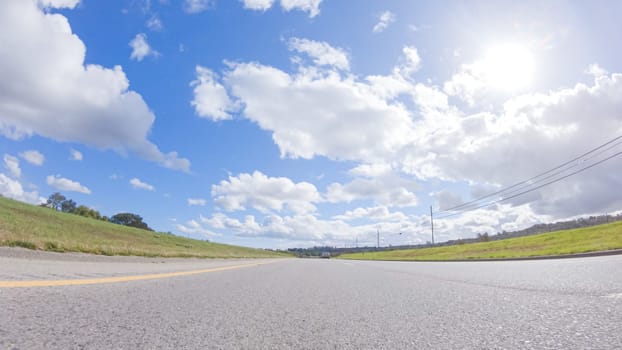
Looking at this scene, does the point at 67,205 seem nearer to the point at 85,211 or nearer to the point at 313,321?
the point at 85,211

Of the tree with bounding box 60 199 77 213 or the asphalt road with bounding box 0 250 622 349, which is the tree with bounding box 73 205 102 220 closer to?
the tree with bounding box 60 199 77 213

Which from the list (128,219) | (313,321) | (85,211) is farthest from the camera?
(128,219)

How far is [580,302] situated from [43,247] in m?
13.3

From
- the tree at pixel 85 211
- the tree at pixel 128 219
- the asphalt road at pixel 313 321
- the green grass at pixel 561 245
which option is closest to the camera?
the asphalt road at pixel 313 321

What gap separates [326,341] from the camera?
1975mm

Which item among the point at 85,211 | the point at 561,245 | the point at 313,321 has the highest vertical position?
the point at 85,211

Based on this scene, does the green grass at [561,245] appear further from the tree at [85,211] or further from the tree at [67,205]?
the tree at [67,205]

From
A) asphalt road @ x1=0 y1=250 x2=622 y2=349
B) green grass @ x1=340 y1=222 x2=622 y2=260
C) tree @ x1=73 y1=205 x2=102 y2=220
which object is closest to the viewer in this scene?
asphalt road @ x1=0 y1=250 x2=622 y2=349

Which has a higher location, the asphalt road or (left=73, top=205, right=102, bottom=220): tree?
(left=73, top=205, right=102, bottom=220): tree

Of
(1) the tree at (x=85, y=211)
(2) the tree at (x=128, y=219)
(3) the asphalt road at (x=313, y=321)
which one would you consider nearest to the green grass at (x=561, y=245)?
(3) the asphalt road at (x=313, y=321)

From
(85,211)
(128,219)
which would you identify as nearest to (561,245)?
(85,211)

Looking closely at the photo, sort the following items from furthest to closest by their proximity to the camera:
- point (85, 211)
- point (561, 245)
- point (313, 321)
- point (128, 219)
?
point (128, 219)
point (85, 211)
point (561, 245)
point (313, 321)

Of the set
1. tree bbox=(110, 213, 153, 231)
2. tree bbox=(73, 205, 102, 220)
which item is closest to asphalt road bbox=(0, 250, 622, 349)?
tree bbox=(73, 205, 102, 220)

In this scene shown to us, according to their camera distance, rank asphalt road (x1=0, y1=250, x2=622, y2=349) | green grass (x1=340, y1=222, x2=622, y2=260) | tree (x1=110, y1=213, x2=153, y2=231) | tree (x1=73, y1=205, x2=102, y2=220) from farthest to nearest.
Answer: tree (x1=110, y1=213, x2=153, y2=231), tree (x1=73, y1=205, x2=102, y2=220), green grass (x1=340, y1=222, x2=622, y2=260), asphalt road (x1=0, y1=250, x2=622, y2=349)
